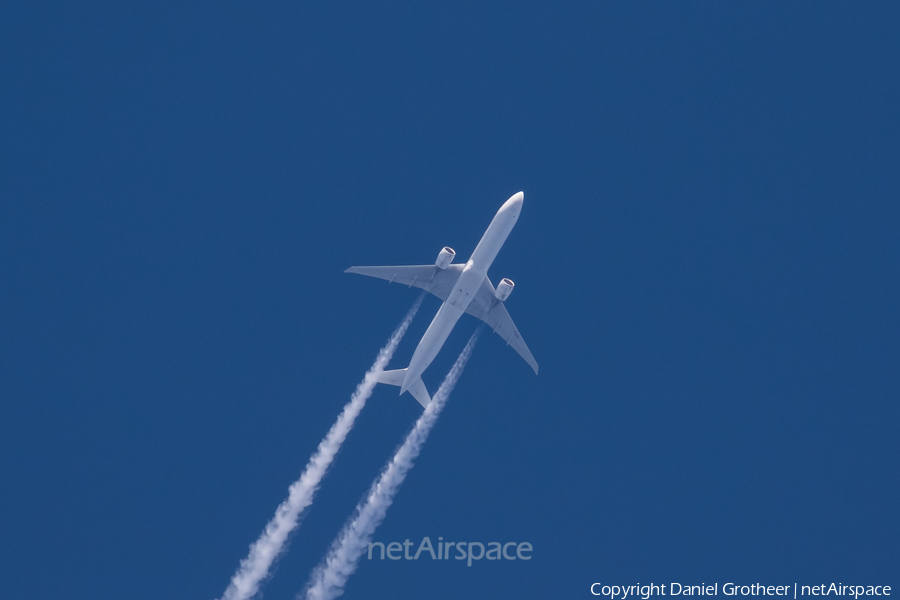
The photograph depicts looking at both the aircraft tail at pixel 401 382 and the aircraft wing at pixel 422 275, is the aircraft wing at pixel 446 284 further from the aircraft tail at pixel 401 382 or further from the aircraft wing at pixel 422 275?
the aircraft tail at pixel 401 382

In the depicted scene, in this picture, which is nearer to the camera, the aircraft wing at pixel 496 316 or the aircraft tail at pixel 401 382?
the aircraft tail at pixel 401 382

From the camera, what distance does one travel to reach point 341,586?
40.5 meters

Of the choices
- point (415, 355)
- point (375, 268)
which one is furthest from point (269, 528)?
point (375, 268)

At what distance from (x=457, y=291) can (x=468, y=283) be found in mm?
849

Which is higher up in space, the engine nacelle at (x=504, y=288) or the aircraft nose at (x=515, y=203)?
the aircraft nose at (x=515, y=203)

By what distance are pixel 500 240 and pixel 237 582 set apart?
27396 millimetres

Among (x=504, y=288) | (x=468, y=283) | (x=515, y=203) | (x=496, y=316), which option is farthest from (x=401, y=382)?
(x=515, y=203)

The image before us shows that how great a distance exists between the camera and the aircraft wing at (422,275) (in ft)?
139

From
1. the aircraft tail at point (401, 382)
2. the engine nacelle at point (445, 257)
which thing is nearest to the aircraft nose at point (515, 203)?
the engine nacelle at point (445, 257)

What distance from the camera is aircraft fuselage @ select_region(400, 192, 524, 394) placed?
129ft

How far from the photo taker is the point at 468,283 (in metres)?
39.8

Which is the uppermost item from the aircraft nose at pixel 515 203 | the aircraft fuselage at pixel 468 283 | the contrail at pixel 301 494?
the aircraft nose at pixel 515 203

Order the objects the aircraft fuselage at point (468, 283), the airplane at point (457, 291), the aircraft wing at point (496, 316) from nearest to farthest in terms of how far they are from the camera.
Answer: the aircraft fuselage at point (468, 283) → the airplane at point (457, 291) → the aircraft wing at point (496, 316)

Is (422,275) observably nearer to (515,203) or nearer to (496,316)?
(496,316)
